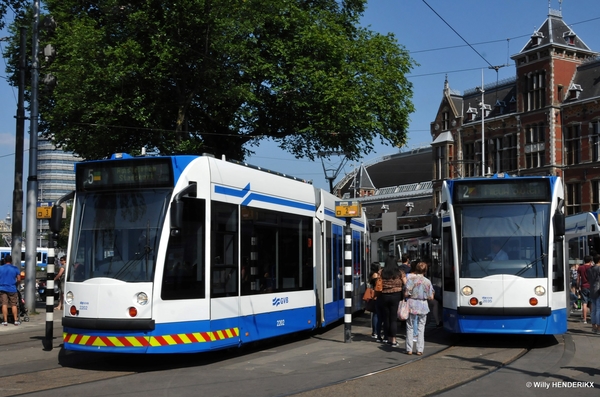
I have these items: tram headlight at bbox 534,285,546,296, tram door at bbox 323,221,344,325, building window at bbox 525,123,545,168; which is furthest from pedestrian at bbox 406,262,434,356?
building window at bbox 525,123,545,168

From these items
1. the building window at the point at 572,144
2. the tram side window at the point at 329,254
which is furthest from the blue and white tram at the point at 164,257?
the building window at the point at 572,144

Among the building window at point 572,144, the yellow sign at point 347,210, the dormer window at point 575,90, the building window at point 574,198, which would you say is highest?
the dormer window at point 575,90

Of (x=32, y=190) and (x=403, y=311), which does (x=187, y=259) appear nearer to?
(x=403, y=311)

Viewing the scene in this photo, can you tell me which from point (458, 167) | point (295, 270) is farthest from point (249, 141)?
point (458, 167)

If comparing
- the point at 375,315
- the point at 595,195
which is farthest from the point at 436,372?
the point at 595,195

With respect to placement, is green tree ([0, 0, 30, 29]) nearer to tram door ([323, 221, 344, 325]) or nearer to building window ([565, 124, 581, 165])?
tram door ([323, 221, 344, 325])

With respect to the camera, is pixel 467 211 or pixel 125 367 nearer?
pixel 125 367

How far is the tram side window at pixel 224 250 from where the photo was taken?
11062mm

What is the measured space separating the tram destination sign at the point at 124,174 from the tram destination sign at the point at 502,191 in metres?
5.59

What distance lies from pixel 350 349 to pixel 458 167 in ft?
195

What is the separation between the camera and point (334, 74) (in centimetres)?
2642

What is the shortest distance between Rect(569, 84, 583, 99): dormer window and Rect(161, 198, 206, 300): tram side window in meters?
51.9

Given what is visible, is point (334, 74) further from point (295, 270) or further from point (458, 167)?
point (458, 167)

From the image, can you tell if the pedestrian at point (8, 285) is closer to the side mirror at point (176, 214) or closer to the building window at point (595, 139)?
the side mirror at point (176, 214)
